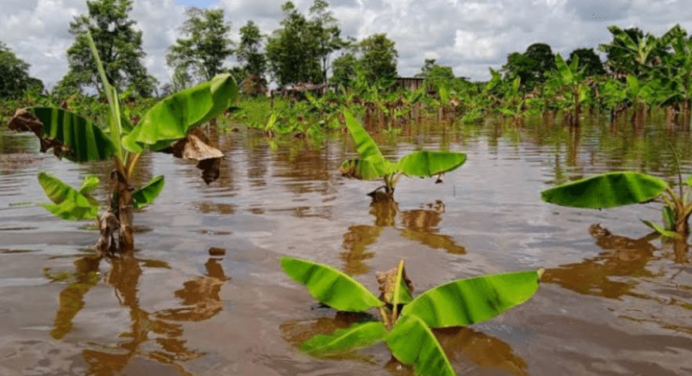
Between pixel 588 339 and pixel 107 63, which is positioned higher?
pixel 107 63

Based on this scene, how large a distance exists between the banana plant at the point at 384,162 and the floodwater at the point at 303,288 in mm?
265

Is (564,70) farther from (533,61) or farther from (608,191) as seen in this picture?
(533,61)

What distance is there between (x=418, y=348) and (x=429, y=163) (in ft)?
8.39

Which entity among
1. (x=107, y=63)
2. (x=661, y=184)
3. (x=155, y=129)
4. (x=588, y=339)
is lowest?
(x=588, y=339)

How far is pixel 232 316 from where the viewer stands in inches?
86.3

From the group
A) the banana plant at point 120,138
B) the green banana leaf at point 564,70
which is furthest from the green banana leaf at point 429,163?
the green banana leaf at point 564,70

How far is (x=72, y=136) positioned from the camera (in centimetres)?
299

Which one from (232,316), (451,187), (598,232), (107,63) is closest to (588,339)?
(232,316)

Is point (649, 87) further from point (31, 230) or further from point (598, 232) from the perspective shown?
point (31, 230)

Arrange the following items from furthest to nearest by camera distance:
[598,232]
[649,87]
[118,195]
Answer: [649,87] → [598,232] → [118,195]

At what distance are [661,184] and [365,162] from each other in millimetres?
2026

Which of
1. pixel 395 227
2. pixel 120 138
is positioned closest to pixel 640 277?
pixel 395 227

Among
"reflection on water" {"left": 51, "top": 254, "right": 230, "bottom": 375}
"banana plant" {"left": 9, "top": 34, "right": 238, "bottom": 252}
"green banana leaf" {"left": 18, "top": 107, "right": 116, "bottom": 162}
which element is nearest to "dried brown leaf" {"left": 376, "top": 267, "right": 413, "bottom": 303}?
"reflection on water" {"left": 51, "top": 254, "right": 230, "bottom": 375}

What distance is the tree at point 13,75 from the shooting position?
49.0m
